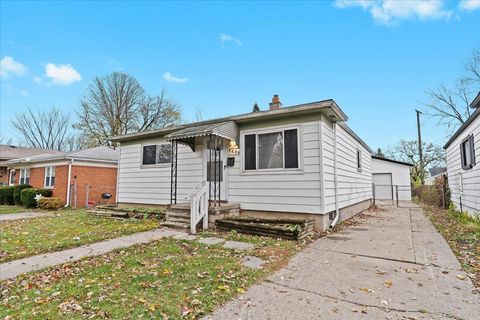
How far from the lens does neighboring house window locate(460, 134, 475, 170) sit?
8234 millimetres

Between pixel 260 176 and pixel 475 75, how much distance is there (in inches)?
794

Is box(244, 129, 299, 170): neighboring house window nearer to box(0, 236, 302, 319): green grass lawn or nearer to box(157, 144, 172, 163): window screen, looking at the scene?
box(0, 236, 302, 319): green grass lawn

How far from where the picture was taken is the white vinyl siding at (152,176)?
356 inches

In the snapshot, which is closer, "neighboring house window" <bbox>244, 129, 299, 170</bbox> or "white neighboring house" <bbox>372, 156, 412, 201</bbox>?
"neighboring house window" <bbox>244, 129, 299, 170</bbox>

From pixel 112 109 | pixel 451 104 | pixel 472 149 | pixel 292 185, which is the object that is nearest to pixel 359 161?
pixel 472 149

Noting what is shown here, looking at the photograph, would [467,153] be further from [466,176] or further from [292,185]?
[292,185]

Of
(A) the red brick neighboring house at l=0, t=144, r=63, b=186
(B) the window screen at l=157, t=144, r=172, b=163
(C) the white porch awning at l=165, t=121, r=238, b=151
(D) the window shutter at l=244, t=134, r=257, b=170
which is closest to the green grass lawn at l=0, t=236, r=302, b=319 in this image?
(D) the window shutter at l=244, t=134, r=257, b=170

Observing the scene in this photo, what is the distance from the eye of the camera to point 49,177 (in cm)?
1633

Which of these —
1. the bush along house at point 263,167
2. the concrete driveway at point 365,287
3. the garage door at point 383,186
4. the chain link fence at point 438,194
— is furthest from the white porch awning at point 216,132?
the garage door at point 383,186

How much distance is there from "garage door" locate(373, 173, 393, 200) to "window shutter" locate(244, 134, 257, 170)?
52.3 feet

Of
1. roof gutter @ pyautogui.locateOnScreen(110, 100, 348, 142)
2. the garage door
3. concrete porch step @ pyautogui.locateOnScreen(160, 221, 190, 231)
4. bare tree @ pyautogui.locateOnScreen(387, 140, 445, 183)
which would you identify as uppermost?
bare tree @ pyautogui.locateOnScreen(387, 140, 445, 183)

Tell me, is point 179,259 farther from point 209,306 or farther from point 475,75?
point 475,75

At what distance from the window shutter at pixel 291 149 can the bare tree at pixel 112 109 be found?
71.7 feet

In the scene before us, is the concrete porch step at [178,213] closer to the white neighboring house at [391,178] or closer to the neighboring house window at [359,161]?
the neighboring house window at [359,161]
